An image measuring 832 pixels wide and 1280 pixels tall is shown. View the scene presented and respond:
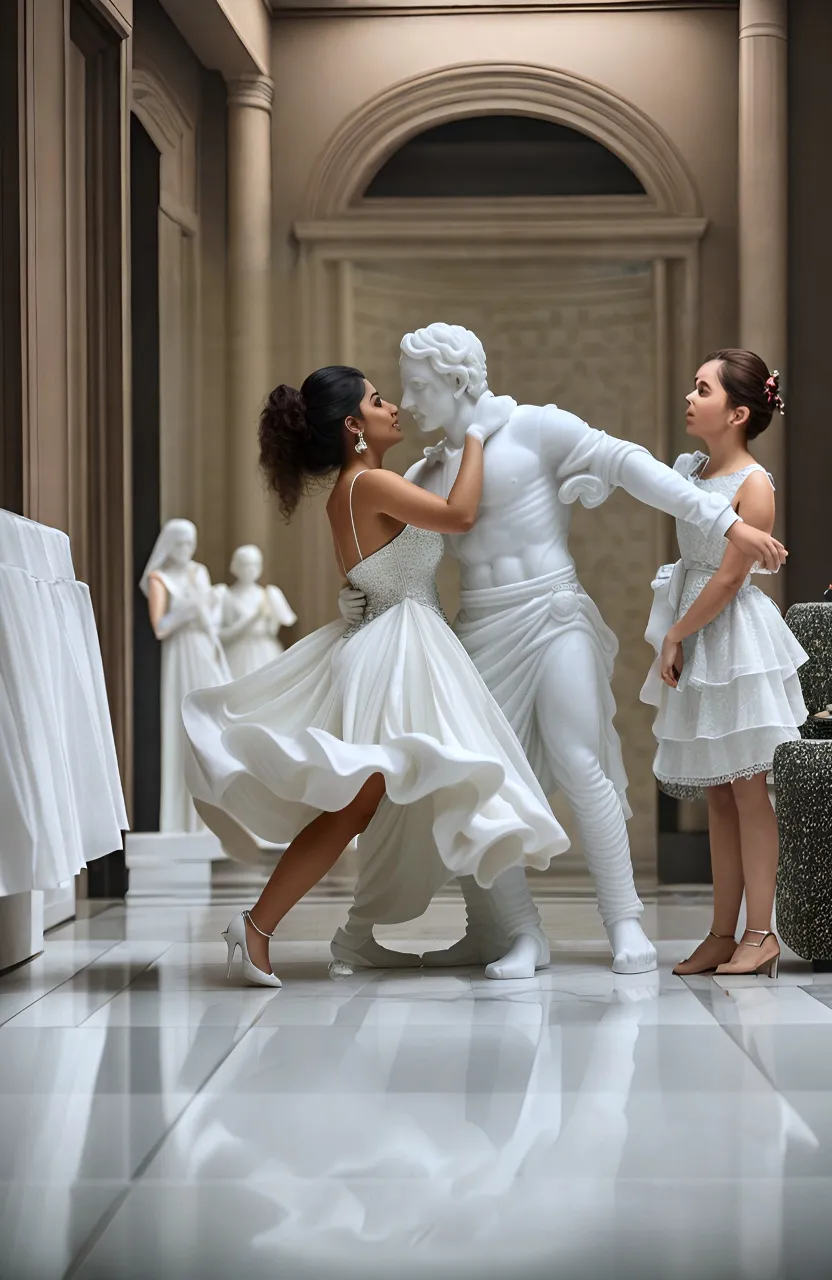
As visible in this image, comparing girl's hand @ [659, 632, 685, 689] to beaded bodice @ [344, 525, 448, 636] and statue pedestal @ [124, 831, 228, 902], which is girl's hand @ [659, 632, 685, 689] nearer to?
beaded bodice @ [344, 525, 448, 636]

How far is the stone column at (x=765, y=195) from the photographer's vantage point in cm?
882

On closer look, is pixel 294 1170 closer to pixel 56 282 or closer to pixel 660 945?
pixel 660 945

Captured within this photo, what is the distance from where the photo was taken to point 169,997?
13.7ft

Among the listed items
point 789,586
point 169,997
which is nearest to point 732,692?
point 169,997

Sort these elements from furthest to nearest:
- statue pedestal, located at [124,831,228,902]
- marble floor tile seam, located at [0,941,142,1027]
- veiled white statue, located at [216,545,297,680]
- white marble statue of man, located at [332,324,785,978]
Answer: veiled white statue, located at [216,545,297,680] < statue pedestal, located at [124,831,228,902] < white marble statue of man, located at [332,324,785,978] < marble floor tile seam, located at [0,941,142,1027]

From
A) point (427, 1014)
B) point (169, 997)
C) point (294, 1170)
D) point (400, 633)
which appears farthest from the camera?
point (400, 633)

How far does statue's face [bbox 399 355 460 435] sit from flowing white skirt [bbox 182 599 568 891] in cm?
58

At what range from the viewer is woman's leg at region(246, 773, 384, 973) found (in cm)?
428

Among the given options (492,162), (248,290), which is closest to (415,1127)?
(248,290)

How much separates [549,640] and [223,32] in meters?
5.58

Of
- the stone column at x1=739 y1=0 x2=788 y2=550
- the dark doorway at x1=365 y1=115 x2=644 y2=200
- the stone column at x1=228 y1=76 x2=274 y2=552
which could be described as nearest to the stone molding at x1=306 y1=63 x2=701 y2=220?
the dark doorway at x1=365 y1=115 x2=644 y2=200

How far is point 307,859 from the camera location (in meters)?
4.29

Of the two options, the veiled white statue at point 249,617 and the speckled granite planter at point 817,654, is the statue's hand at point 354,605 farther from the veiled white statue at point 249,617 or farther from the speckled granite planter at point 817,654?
the veiled white statue at point 249,617

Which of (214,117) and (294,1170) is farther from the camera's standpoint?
(214,117)
